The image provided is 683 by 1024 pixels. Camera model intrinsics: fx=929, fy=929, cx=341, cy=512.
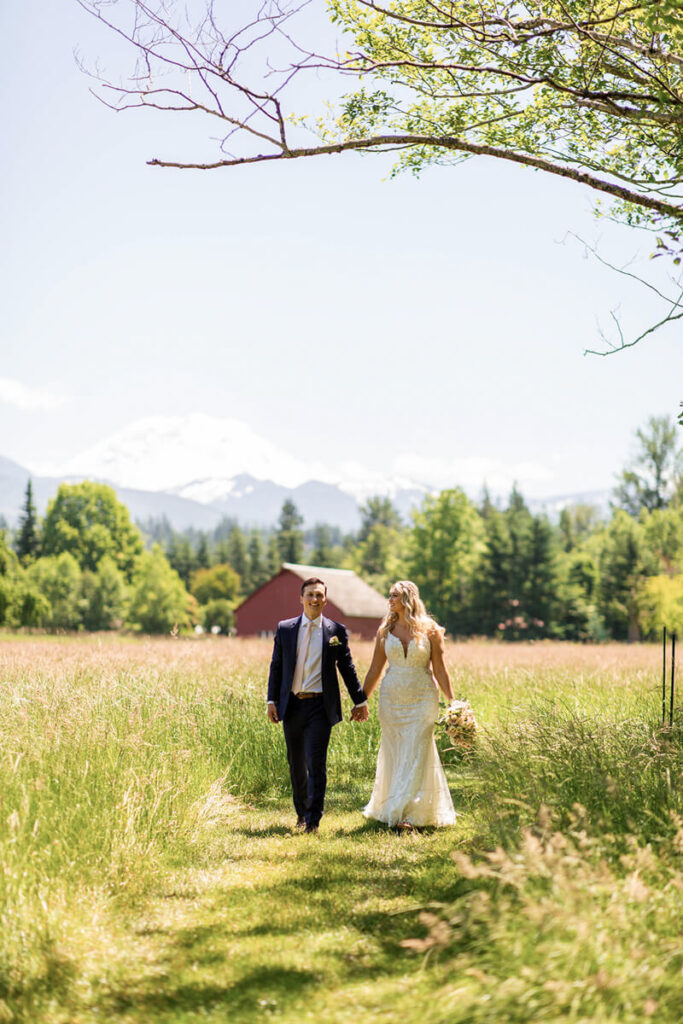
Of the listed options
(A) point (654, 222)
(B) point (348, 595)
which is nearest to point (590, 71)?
(A) point (654, 222)

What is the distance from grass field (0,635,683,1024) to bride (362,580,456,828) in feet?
0.80

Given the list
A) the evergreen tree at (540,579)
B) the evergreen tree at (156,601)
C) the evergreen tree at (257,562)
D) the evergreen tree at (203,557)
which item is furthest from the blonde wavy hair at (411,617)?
the evergreen tree at (203,557)

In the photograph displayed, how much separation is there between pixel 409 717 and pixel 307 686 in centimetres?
91

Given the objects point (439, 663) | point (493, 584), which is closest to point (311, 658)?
point (439, 663)

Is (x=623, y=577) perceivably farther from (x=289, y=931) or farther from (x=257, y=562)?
(x=289, y=931)

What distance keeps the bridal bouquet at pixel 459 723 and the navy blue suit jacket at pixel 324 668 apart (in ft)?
3.29

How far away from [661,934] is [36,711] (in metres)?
4.92

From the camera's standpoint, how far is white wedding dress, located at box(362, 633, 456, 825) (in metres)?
7.58

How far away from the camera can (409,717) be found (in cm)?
779

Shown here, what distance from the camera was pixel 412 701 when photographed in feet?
25.6

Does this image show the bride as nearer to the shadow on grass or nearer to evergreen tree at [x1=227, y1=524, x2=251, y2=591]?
the shadow on grass

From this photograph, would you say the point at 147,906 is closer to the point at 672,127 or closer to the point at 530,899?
the point at 530,899

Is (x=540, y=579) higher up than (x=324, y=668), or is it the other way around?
(x=540, y=579)

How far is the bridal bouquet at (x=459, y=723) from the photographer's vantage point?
8477mm
